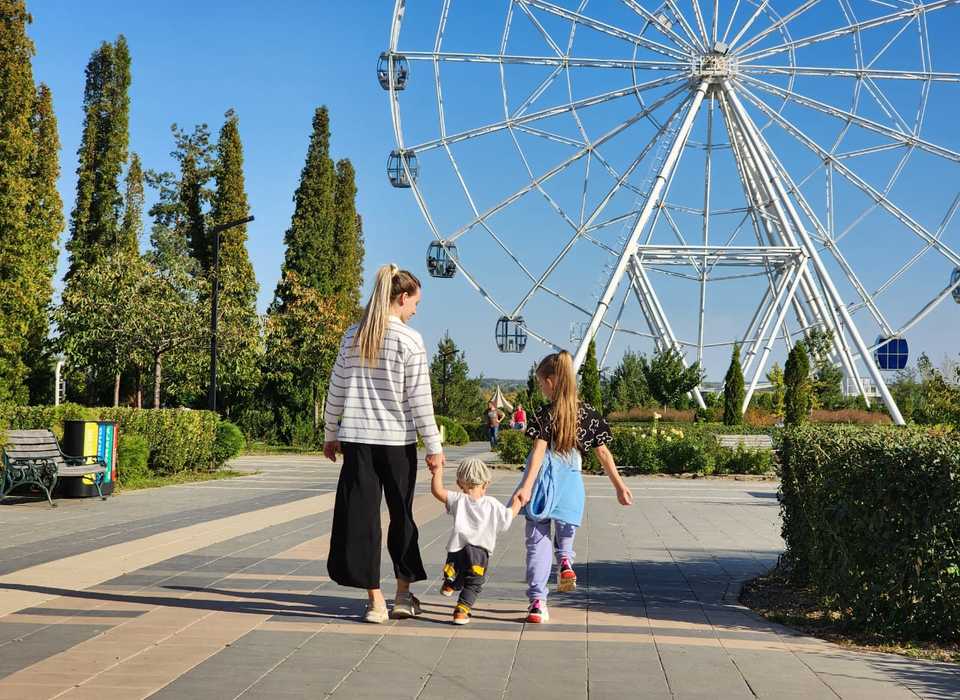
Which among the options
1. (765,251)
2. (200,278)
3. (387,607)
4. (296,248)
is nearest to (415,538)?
(387,607)

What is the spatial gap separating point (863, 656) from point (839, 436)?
1896 millimetres

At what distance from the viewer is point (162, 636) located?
6.18 m

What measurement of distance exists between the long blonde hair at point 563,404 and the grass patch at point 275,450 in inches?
1186

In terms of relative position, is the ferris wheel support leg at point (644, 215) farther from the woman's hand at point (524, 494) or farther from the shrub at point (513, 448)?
the woman's hand at point (524, 494)

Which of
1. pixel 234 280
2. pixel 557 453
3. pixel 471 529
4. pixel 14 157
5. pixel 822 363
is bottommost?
pixel 471 529

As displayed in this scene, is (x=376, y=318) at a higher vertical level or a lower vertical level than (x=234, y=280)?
lower

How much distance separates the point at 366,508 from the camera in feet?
21.9

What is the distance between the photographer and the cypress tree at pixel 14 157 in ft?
89.7

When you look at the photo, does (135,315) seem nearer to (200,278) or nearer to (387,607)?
(200,278)

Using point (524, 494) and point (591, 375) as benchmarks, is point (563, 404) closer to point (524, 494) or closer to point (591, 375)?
point (524, 494)

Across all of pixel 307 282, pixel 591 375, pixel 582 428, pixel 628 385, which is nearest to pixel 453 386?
pixel 628 385

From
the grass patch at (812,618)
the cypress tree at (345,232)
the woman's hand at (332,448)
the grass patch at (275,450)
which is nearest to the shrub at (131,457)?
the grass patch at (812,618)

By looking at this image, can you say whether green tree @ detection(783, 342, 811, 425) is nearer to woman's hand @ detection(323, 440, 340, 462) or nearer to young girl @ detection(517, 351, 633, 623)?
young girl @ detection(517, 351, 633, 623)

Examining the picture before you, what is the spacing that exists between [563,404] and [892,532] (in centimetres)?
216
